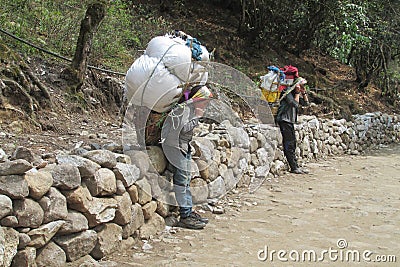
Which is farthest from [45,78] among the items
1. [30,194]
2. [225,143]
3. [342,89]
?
[342,89]

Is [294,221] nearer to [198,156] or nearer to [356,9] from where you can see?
[198,156]

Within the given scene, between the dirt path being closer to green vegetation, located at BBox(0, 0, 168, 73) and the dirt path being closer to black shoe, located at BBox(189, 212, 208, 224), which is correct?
black shoe, located at BBox(189, 212, 208, 224)

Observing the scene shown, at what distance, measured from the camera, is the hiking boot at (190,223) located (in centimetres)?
418

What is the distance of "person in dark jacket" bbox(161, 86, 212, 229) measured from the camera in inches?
162

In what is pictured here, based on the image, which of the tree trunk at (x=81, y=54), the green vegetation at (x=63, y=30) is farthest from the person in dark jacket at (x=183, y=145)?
the green vegetation at (x=63, y=30)

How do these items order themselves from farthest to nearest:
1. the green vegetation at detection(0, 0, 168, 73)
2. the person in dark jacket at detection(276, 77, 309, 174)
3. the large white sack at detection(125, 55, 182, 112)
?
the person in dark jacket at detection(276, 77, 309, 174), the green vegetation at detection(0, 0, 168, 73), the large white sack at detection(125, 55, 182, 112)

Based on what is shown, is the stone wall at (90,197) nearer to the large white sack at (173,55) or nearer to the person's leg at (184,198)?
the person's leg at (184,198)

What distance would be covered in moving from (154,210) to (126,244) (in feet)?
1.75

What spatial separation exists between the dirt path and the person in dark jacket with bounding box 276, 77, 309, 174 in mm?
578

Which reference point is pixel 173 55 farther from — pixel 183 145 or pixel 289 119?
pixel 289 119

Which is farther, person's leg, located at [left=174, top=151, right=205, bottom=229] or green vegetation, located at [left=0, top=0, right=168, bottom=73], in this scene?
green vegetation, located at [left=0, top=0, right=168, bottom=73]

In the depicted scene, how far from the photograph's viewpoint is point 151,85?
12.4 feet

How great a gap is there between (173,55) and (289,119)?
3702 millimetres

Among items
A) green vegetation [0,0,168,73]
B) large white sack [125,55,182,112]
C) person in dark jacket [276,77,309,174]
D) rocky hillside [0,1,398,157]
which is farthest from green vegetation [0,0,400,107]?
large white sack [125,55,182,112]
